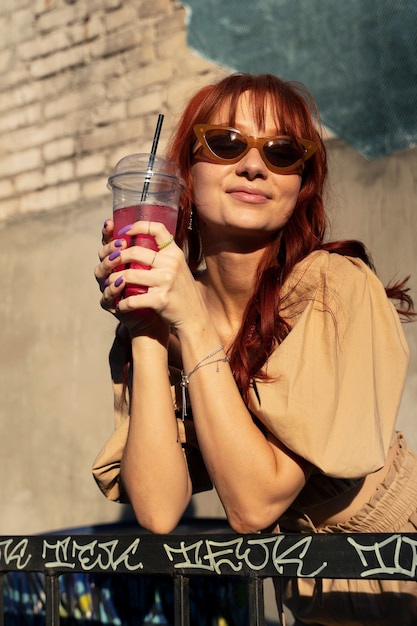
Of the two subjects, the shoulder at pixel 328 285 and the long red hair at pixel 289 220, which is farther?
the long red hair at pixel 289 220

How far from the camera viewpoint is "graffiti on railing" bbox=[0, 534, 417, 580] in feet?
3.18

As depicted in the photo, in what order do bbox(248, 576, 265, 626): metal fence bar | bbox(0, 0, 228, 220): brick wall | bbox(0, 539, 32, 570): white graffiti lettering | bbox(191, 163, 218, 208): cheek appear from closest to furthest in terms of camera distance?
bbox(248, 576, 265, 626): metal fence bar → bbox(0, 539, 32, 570): white graffiti lettering → bbox(191, 163, 218, 208): cheek → bbox(0, 0, 228, 220): brick wall

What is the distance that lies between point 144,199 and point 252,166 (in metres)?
A: 0.33

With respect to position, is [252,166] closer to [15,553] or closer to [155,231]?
[155,231]

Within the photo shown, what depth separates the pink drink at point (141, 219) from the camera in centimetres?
146

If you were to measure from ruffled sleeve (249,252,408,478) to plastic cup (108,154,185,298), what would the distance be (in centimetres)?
29

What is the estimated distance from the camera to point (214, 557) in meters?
1.10

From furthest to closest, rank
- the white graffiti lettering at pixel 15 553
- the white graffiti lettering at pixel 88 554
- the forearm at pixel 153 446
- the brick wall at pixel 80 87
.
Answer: the brick wall at pixel 80 87 < the forearm at pixel 153 446 < the white graffiti lettering at pixel 15 553 < the white graffiti lettering at pixel 88 554

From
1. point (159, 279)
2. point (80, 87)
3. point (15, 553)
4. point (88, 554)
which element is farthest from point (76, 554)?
point (80, 87)

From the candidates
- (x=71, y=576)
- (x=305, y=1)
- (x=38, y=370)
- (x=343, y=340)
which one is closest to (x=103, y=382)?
(x=38, y=370)

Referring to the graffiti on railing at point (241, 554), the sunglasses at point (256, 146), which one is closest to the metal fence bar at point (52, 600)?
the graffiti on railing at point (241, 554)

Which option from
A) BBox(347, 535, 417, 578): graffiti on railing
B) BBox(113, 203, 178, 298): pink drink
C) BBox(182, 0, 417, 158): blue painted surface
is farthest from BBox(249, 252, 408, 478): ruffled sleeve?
BBox(182, 0, 417, 158): blue painted surface

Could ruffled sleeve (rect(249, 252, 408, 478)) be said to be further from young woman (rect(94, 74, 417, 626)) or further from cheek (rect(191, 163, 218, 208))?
cheek (rect(191, 163, 218, 208))

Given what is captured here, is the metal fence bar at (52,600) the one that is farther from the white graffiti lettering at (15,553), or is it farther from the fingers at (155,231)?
the fingers at (155,231)
